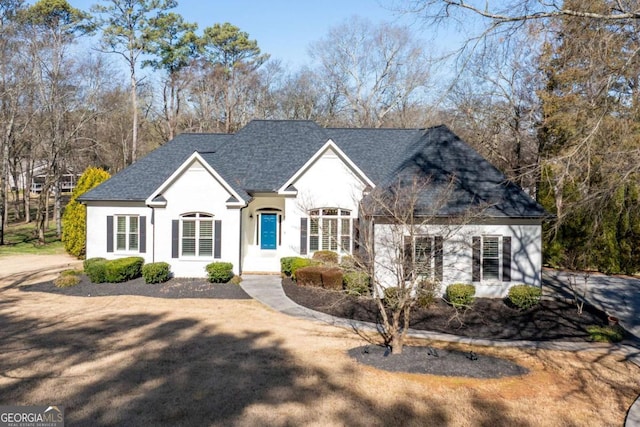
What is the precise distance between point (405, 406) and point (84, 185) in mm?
22963

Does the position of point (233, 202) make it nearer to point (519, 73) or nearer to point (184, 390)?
point (184, 390)

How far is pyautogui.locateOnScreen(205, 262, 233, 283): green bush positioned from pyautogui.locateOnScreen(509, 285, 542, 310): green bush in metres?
10.4

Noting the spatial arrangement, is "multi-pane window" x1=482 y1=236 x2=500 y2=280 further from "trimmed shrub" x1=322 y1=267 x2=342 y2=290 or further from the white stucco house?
"trimmed shrub" x1=322 y1=267 x2=342 y2=290

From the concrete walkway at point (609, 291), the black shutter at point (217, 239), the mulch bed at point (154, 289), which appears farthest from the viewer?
the black shutter at point (217, 239)

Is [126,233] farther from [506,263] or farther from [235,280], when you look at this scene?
[506,263]

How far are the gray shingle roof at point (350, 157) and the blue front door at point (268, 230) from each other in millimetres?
1611

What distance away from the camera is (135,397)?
26.3 ft

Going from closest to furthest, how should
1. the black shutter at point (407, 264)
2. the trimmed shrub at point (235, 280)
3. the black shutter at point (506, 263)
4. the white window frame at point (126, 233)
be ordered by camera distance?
the black shutter at point (407, 264)
the black shutter at point (506, 263)
the trimmed shrub at point (235, 280)
the white window frame at point (126, 233)

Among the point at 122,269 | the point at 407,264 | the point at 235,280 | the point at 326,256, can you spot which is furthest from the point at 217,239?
the point at 407,264

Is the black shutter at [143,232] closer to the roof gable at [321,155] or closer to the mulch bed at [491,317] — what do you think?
the roof gable at [321,155]

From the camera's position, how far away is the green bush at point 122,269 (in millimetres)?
17969

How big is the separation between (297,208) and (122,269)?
7.46 m

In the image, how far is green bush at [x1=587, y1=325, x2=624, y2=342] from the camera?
11828mm
